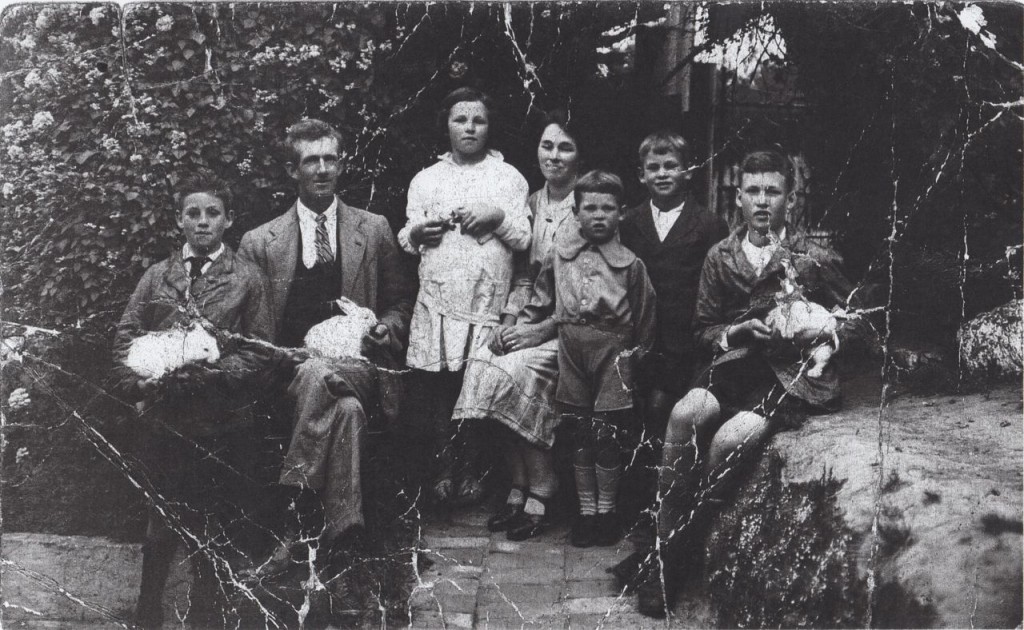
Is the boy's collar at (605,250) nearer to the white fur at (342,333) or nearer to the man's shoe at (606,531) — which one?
the white fur at (342,333)

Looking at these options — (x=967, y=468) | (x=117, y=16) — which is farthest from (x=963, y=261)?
(x=117, y=16)

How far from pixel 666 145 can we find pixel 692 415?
2.68ft

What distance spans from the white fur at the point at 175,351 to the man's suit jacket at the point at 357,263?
0.20 meters

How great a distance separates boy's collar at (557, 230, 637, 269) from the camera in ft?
10.1

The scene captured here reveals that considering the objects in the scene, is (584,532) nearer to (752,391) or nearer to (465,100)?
(752,391)

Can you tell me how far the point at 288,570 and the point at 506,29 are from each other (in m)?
1.71

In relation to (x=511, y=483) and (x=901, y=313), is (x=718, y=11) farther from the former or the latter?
(x=511, y=483)

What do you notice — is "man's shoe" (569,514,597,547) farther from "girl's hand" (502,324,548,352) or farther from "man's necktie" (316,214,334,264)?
"man's necktie" (316,214,334,264)

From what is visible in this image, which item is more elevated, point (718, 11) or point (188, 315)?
point (718, 11)

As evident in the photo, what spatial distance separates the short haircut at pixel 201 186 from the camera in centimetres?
313

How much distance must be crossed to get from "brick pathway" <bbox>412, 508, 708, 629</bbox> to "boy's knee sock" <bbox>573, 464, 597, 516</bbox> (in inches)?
4.1

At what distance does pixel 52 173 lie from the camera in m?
3.15

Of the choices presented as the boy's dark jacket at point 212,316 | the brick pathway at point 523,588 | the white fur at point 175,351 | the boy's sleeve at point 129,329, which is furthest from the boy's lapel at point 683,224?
the boy's sleeve at point 129,329

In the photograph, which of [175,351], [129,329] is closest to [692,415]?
[175,351]
